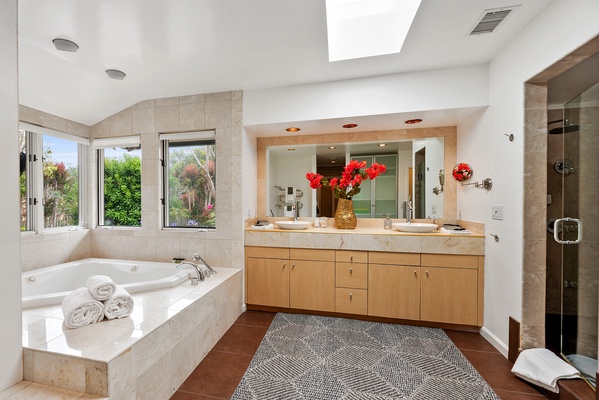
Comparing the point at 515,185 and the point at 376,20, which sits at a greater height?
the point at 376,20

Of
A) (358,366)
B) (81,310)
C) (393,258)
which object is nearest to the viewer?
(81,310)

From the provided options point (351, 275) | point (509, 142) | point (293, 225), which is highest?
point (509, 142)

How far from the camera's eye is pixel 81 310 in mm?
1455

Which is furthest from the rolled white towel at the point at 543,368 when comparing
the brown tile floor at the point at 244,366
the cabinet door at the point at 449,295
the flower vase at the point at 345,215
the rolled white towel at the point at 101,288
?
the rolled white towel at the point at 101,288

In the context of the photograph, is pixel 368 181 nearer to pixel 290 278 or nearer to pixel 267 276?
pixel 290 278

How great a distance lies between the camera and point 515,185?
1823mm

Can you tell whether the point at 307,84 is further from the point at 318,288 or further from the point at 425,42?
the point at 318,288

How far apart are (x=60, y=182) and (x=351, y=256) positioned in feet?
11.6

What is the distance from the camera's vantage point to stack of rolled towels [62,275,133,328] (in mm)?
1436

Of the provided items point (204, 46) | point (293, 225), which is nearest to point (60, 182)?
point (204, 46)

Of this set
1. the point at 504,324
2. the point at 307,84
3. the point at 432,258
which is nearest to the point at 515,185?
the point at 432,258

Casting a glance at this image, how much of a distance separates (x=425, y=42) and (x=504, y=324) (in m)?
2.34

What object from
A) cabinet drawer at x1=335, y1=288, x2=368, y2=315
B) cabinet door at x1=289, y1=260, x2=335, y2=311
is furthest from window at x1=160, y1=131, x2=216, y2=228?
cabinet drawer at x1=335, y1=288, x2=368, y2=315

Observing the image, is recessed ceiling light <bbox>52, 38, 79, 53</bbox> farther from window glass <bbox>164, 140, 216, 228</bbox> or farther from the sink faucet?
the sink faucet
